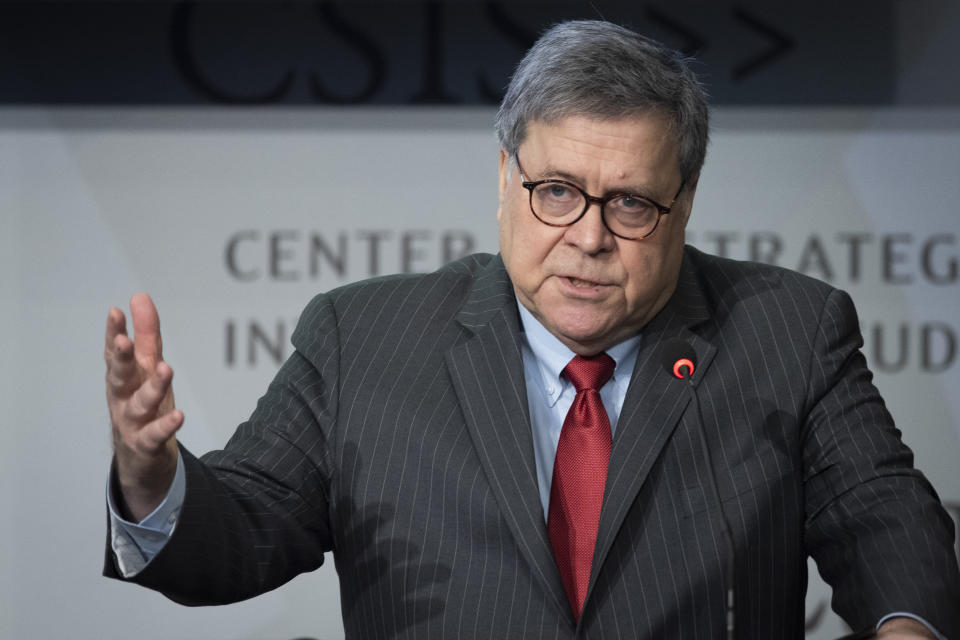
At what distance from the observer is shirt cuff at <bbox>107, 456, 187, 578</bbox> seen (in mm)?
1469

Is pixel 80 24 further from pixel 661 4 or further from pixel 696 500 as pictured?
pixel 696 500

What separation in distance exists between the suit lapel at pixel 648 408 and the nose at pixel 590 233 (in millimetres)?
193

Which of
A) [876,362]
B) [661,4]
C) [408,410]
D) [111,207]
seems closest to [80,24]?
[111,207]

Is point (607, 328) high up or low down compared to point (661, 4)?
down

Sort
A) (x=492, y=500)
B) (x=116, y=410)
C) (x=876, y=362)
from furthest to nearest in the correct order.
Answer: (x=876, y=362), (x=492, y=500), (x=116, y=410)

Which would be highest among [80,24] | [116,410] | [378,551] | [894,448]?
[80,24]

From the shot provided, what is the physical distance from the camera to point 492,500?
1.67 metres

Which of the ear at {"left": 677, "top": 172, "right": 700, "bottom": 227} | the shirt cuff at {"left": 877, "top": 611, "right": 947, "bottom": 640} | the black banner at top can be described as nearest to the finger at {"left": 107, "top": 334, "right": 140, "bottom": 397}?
the ear at {"left": 677, "top": 172, "right": 700, "bottom": 227}

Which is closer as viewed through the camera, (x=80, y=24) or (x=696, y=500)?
(x=696, y=500)

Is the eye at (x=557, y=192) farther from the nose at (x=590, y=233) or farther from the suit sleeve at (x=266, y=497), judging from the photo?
the suit sleeve at (x=266, y=497)

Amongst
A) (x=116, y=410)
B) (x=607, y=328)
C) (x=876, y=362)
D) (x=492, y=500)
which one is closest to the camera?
(x=116, y=410)

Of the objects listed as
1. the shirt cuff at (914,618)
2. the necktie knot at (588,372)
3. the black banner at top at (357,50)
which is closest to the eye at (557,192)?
the necktie knot at (588,372)

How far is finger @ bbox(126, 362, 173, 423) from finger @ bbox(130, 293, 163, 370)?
4 cm

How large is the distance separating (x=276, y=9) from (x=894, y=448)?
274cm
